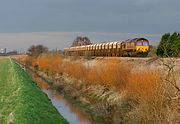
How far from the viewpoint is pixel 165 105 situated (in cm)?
1625

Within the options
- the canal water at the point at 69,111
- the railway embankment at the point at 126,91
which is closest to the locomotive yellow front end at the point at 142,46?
the railway embankment at the point at 126,91

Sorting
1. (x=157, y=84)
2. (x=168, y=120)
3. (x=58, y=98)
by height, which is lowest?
(x=58, y=98)

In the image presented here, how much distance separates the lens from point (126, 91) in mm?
23641

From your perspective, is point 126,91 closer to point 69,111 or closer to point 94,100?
point 69,111

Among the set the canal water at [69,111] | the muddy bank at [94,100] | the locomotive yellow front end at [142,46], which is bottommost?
the canal water at [69,111]

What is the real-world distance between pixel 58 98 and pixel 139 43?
1706 centimetres

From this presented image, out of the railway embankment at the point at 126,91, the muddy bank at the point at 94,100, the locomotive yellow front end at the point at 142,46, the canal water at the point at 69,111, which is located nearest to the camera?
the railway embankment at the point at 126,91

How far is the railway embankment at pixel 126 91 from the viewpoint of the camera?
53.4 ft

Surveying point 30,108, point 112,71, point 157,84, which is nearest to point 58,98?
point 112,71

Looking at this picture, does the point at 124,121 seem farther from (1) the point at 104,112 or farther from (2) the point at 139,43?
(2) the point at 139,43

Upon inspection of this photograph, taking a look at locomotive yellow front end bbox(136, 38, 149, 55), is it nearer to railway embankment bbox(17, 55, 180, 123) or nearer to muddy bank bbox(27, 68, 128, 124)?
railway embankment bbox(17, 55, 180, 123)

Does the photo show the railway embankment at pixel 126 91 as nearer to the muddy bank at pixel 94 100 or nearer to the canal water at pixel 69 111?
the muddy bank at pixel 94 100

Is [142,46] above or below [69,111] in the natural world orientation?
above

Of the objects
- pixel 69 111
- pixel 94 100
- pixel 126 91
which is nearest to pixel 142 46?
pixel 94 100
